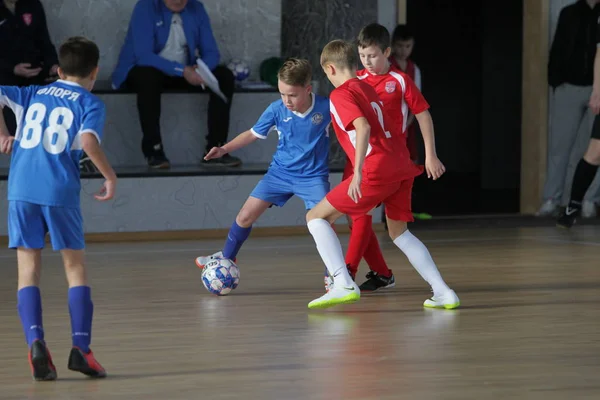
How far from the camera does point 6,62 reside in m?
7.20

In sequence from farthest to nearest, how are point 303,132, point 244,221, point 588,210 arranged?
1. point 588,210
2. point 244,221
3. point 303,132

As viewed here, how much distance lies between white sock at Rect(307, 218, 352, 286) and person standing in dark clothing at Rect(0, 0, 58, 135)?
10.3 feet

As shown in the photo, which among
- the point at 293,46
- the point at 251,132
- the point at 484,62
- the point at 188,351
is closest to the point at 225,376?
the point at 188,351

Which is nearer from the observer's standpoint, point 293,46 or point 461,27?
point 293,46

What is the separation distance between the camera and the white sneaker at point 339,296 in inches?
178

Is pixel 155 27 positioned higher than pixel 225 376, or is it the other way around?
pixel 155 27

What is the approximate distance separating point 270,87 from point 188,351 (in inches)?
170

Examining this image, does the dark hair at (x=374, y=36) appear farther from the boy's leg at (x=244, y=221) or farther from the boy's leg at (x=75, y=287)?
the boy's leg at (x=75, y=287)

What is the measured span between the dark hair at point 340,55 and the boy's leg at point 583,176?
3.16 metres

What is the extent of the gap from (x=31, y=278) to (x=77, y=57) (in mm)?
669

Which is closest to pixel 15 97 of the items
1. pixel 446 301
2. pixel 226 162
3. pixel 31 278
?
pixel 31 278

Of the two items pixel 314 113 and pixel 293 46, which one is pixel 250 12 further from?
pixel 314 113

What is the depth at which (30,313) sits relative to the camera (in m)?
3.39

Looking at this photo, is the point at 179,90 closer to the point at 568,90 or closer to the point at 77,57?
the point at 568,90
